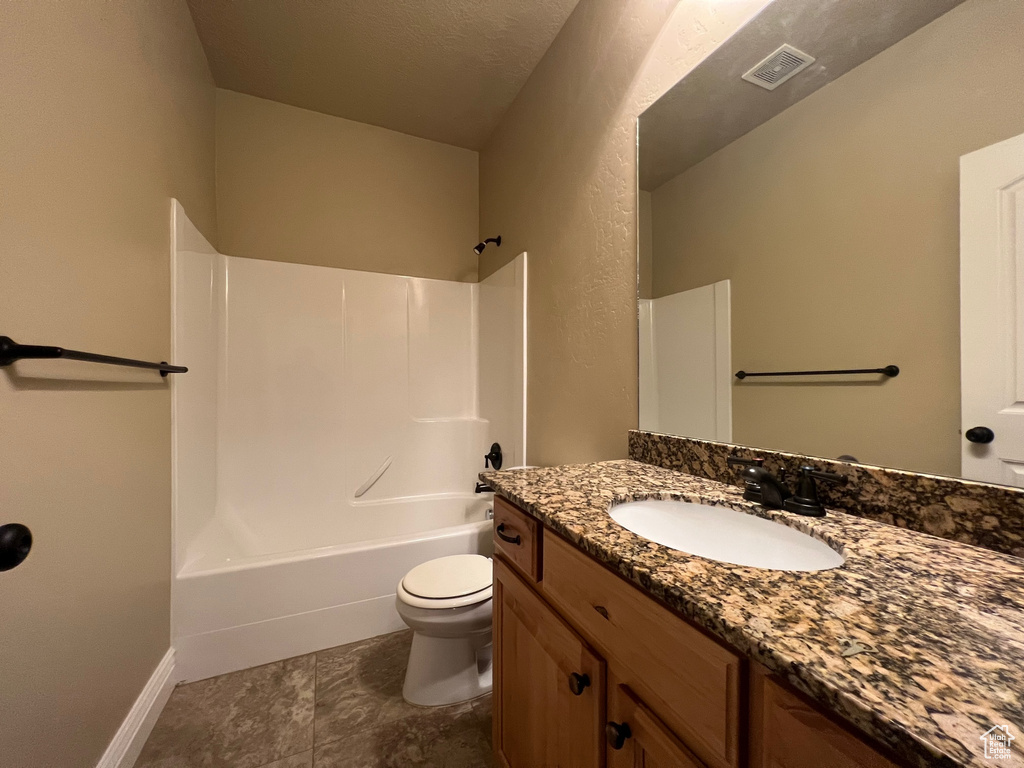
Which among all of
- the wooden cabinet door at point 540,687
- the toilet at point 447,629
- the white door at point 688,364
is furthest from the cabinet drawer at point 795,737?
the toilet at point 447,629

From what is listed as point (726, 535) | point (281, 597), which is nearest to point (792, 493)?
Answer: point (726, 535)

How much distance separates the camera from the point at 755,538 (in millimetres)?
Result: 767

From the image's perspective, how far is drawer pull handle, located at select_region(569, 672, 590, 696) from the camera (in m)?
0.65

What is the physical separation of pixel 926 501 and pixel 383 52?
2506mm

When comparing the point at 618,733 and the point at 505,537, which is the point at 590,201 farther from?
the point at 618,733

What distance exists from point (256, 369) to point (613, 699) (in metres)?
2.29

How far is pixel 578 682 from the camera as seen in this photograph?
0.65 meters

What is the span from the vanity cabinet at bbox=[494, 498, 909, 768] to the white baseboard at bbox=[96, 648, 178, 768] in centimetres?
105

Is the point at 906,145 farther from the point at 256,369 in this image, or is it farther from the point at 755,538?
the point at 256,369

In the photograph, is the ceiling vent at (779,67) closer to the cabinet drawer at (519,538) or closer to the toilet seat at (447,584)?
the cabinet drawer at (519,538)

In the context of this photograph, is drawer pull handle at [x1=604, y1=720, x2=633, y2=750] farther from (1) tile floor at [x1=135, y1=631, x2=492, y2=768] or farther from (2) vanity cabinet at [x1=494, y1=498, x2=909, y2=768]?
(1) tile floor at [x1=135, y1=631, x2=492, y2=768]

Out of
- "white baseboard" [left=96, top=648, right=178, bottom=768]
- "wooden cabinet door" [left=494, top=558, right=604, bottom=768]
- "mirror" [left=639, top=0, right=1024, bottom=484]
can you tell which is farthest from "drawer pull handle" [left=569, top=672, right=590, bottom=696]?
"white baseboard" [left=96, top=648, right=178, bottom=768]

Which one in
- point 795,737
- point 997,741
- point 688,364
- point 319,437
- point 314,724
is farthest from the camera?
point 319,437

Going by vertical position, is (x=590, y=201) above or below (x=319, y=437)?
above
